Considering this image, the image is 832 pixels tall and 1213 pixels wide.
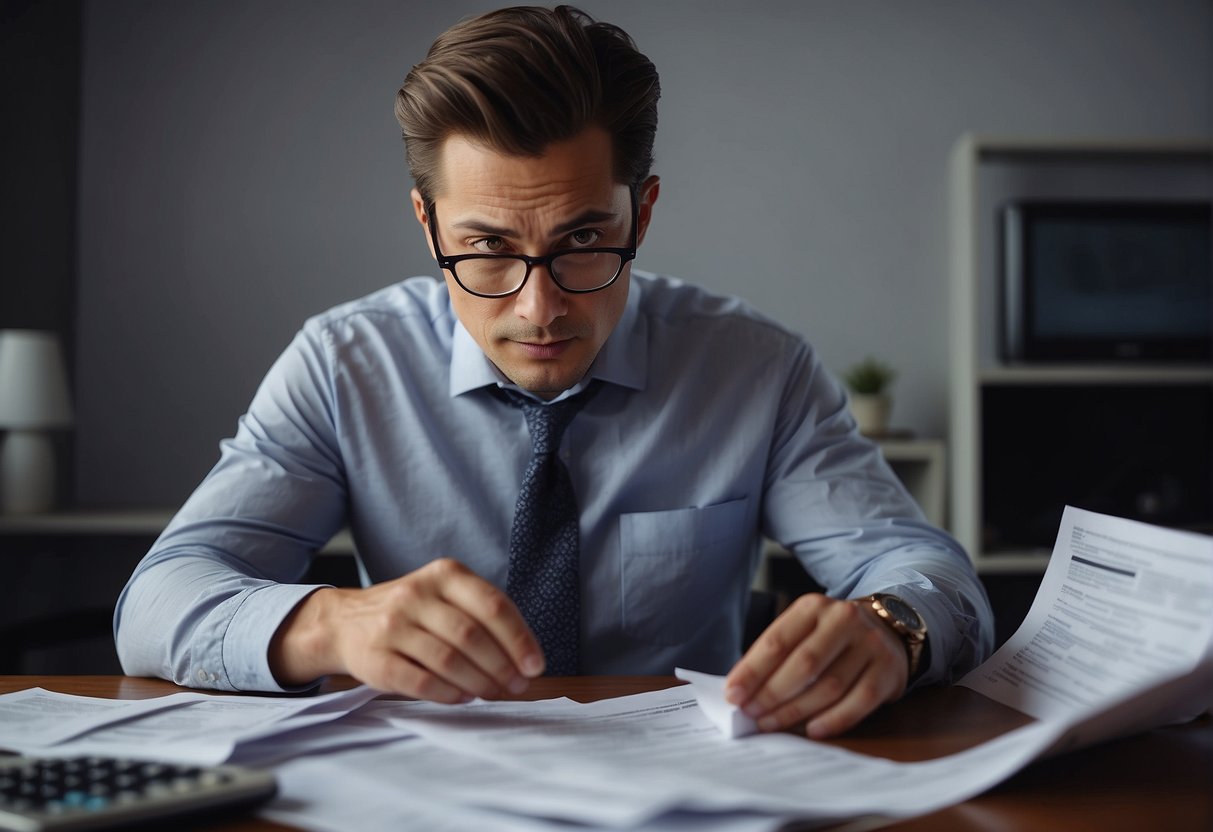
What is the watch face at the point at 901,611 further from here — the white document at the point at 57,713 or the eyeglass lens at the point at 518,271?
the white document at the point at 57,713

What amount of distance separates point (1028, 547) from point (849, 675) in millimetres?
1967

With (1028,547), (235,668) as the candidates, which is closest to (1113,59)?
(1028,547)

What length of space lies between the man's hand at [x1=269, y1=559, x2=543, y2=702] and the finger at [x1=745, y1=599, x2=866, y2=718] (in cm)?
16

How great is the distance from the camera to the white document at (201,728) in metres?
0.63

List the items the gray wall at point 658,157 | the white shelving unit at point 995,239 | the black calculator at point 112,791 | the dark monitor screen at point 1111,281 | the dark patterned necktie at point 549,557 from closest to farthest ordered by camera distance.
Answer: the black calculator at point 112,791 < the dark patterned necktie at point 549,557 < the white shelving unit at point 995,239 < the dark monitor screen at point 1111,281 < the gray wall at point 658,157

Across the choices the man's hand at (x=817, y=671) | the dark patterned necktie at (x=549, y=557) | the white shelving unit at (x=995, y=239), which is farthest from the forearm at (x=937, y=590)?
the white shelving unit at (x=995, y=239)

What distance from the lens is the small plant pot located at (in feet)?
8.09

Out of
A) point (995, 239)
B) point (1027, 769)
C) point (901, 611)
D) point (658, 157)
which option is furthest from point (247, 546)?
point (995, 239)

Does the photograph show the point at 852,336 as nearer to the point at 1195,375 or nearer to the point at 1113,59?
the point at 1195,375

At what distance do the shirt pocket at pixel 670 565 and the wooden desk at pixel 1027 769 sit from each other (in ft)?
1.22

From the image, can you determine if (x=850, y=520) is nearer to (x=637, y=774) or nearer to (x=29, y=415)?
(x=637, y=774)

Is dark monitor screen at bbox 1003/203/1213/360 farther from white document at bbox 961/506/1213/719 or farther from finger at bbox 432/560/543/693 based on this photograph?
finger at bbox 432/560/543/693

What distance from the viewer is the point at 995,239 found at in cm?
268

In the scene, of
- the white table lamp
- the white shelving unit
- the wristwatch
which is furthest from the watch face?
the white table lamp
